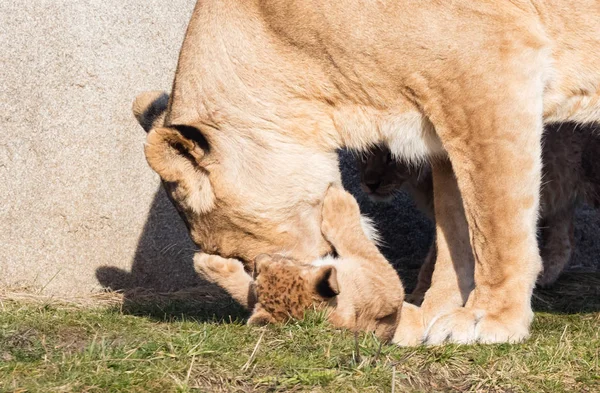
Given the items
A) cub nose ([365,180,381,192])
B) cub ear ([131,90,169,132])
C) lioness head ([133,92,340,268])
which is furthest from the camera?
cub nose ([365,180,381,192])

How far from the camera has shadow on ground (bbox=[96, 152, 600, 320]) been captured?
572 cm

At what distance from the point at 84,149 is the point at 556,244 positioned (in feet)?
10.3

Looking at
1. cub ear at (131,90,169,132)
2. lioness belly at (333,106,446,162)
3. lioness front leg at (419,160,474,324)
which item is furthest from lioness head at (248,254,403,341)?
cub ear at (131,90,169,132)

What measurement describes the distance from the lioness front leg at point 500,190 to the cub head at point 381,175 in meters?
1.88

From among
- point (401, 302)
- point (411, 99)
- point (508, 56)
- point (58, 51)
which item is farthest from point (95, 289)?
point (508, 56)

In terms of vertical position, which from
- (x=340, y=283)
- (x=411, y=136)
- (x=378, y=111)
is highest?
(x=378, y=111)

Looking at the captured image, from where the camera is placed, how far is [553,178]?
20.1ft

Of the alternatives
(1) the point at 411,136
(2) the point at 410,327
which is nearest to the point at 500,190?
(1) the point at 411,136

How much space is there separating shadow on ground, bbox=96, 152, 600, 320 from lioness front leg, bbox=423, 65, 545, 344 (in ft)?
4.63

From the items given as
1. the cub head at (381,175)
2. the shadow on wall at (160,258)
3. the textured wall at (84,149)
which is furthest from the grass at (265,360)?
the cub head at (381,175)

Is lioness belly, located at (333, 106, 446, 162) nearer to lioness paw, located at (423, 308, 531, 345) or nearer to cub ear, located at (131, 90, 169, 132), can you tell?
lioness paw, located at (423, 308, 531, 345)

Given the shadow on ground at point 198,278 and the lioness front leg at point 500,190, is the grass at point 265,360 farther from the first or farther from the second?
the shadow on ground at point 198,278

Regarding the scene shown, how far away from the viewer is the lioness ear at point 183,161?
4277 millimetres

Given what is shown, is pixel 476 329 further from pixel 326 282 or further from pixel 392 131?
pixel 392 131
